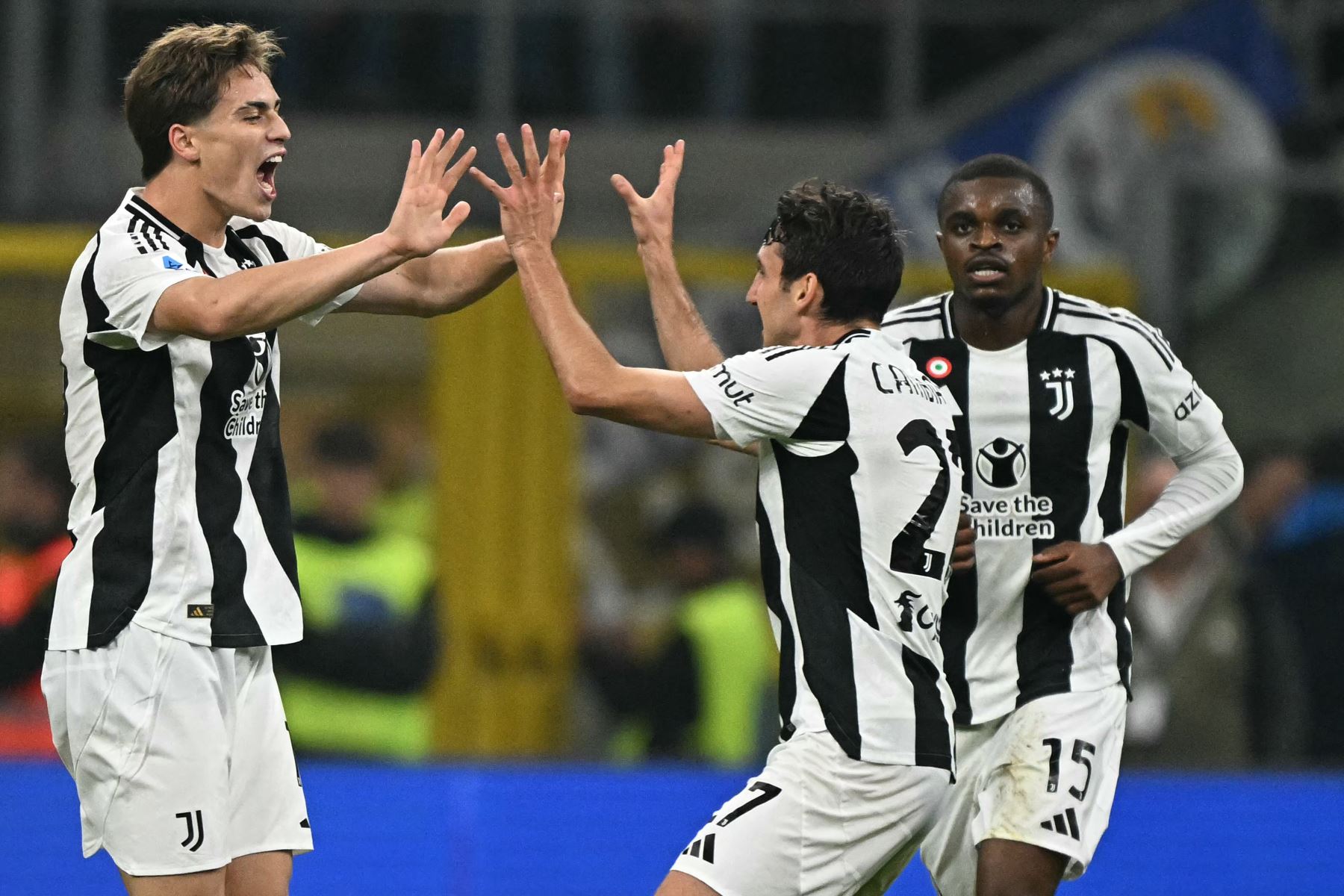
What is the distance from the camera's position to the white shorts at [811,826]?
3.73m

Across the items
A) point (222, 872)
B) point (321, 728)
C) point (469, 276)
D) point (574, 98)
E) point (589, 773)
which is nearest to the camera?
point (222, 872)

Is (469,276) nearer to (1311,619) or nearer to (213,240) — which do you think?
(213,240)

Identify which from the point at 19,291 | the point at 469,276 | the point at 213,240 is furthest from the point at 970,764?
the point at 19,291

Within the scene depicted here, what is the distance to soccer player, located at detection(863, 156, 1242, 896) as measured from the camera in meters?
4.56

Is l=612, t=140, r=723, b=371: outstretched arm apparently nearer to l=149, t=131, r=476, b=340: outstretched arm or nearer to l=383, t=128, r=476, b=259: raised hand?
l=383, t=128, r=476, b=259: raised hand

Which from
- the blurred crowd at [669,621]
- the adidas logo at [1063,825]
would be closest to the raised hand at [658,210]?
the adidas logo at [1063,825]

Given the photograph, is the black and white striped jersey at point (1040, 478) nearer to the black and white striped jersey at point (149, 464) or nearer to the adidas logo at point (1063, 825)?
the adidas logo at point (1063, 825)

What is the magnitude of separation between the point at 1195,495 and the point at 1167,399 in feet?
0.89

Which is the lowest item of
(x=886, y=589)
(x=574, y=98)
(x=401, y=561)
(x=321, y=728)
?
(x=321, y=728)

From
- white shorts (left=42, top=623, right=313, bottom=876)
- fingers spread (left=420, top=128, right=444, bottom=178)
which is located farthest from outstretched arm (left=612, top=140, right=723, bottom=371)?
white shorts (left=42, top=623, right=313, bottom=876)

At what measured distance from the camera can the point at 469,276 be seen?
167 inches

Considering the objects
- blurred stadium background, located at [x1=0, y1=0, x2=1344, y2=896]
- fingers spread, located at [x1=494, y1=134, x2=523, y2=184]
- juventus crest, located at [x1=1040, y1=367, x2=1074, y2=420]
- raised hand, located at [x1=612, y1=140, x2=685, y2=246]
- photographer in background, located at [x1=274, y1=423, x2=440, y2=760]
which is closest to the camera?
fingers spread, located at [x1=494, y1=134, x2=523, y2=184]

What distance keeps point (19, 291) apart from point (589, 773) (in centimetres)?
320

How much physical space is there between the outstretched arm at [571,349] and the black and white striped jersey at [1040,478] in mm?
1003
